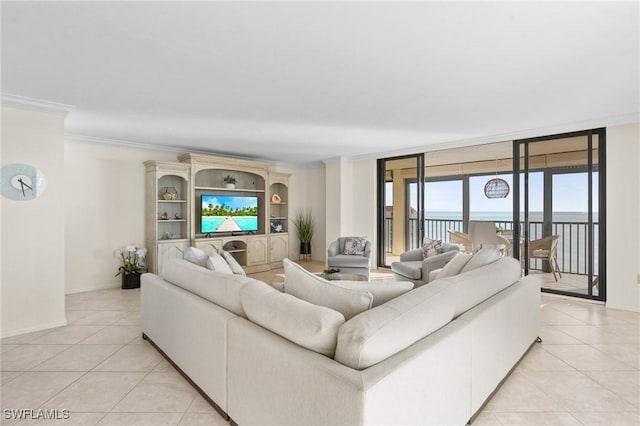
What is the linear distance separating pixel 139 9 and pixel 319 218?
20.8 ft

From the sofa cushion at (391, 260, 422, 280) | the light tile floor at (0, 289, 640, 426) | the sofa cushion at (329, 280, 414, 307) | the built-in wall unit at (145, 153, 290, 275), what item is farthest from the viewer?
the built-in wall unit at (145, 153, 290, 275)

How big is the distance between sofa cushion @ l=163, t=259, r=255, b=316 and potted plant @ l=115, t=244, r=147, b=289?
2771 mm

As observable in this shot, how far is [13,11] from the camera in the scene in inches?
A: 74.3

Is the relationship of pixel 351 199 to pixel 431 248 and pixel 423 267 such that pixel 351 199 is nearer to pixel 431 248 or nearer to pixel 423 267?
pixel 431 248

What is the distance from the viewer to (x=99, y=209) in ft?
17.0

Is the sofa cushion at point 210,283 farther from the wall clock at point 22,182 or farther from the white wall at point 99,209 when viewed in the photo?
the white wall at point 99,209

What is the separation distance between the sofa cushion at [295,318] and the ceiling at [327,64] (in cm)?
159

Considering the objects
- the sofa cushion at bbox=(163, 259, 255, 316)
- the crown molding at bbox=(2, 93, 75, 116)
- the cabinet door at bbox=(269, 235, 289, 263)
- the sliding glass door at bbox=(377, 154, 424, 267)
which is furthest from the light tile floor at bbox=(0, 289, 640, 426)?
the cabinet door at bbox=(269, 235, 289, 263)

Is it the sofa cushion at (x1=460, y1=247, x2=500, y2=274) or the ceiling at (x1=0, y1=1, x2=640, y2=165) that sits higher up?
the ceiling at (x1=0, y1=1, x2=640, y2=165)

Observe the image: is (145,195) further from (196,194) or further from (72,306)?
(72,306)

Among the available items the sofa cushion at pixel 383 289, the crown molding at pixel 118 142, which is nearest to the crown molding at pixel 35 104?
the crown molding at pixel 118 142

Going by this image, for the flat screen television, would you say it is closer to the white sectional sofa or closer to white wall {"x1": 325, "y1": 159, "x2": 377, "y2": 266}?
white wall {"x1": 325, "y1": 159, "x2": 377, "y2": 266}

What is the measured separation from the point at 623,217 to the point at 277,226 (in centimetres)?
583

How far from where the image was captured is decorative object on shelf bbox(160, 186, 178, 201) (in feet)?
18.7
